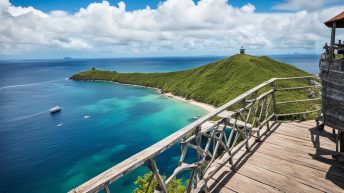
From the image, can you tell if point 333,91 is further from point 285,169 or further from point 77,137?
point 77,137

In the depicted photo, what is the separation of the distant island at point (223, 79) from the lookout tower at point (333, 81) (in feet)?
149

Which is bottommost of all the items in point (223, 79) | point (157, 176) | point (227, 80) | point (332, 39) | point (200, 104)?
point (200, 104)

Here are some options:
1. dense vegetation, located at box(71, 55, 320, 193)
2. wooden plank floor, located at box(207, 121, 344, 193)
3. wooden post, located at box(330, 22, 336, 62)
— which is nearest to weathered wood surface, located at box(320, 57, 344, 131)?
wooden post, located at box(330, 22, 336, 62)

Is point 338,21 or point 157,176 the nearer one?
point 157,176

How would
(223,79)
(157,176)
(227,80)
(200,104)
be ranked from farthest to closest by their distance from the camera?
(223,79) < (227,80) < (200,104) < (157,176)

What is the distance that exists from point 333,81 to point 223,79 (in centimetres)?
7104

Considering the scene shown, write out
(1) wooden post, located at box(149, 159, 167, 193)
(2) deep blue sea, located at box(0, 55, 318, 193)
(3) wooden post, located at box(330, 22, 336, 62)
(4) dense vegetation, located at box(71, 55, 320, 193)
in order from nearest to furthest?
(1) wooden post, located at box(149, 159, 167, 193), (3) wooden post, located at box(330, 22, 336, 62), (2) deep blue sea, located at box(0, 55, 318, 193), (4) dense vegetation, located at box(71, 55, 320, 193)

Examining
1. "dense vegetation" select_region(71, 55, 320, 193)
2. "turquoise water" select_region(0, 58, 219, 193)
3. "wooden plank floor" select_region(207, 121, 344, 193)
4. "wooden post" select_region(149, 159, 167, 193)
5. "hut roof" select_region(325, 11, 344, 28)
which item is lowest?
"turquoise water" select_region(0, 58, 219, 193)

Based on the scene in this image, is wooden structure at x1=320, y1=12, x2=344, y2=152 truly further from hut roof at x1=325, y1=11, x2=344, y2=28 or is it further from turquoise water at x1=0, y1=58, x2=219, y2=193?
turquoise water at x1=0, y1=58, x2=219, y2=193

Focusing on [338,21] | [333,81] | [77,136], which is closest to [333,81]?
[333,81]

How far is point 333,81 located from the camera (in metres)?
5.72

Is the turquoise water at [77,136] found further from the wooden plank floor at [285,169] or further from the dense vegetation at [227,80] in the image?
the wooden plank floor at [285,169]

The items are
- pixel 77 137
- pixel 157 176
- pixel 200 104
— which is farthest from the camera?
pixel 200 104

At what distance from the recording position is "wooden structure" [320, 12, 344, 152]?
546 cm
